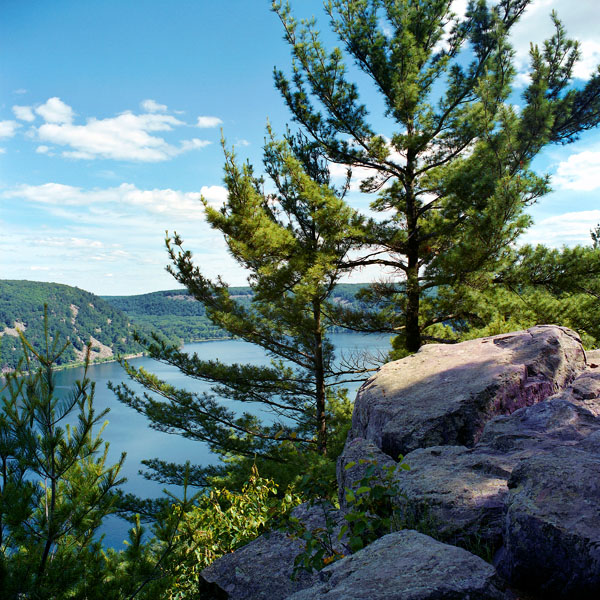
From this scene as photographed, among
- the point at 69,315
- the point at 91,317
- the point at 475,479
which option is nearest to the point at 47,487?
the point at 475,479

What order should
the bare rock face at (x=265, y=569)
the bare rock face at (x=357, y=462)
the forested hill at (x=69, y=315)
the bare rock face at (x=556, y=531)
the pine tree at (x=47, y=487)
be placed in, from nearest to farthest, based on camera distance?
the bare rock face at (x=556, y=531) < the pine tree at (x=47, y=487) < the bare rock face at (x=265, y=569) < the bare rock face at (x=357, y=462) < the forested hill at (x=69, y=315)

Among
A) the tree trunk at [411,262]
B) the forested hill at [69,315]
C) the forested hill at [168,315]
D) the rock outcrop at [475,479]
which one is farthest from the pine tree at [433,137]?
the forested hill at [69,315]

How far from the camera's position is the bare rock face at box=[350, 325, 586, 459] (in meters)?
3.61

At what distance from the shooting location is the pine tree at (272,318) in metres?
9.52

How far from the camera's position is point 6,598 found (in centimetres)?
253

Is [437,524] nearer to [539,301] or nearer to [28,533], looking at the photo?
[28,533]

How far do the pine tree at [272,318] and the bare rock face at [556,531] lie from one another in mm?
7197

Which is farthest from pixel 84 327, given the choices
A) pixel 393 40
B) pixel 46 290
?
pixel 393 40

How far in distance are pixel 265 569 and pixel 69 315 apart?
4573 inches

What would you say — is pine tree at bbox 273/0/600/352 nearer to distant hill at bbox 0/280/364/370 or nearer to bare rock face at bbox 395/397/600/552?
bare rock face at bbox 395/397/600/552

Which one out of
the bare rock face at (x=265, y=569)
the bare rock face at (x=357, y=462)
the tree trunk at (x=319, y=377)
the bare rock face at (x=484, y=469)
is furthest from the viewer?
the tree trunk at (x=319, y=377)

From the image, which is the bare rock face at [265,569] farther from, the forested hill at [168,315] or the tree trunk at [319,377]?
the forested hill at [168,315]

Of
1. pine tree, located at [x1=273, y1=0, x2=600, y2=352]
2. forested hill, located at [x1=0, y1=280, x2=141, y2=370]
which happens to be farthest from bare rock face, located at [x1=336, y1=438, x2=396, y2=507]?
forested hill, located at [x1=0, y1=280, x2=141, y2=370]

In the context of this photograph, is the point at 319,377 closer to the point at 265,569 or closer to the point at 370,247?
the point at 370,247
